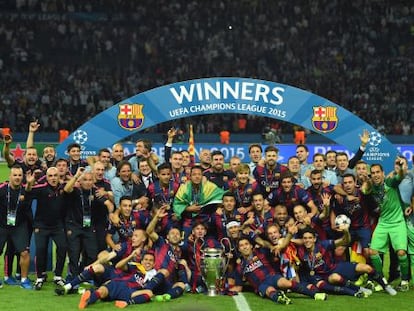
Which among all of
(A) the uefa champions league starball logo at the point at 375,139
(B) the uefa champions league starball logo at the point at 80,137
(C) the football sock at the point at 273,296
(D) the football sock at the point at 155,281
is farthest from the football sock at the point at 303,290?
(B) the uefa champions league starball logo at the point at 80,137

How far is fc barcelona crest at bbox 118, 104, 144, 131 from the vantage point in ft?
42.0

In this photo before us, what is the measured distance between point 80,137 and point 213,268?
3.64 meters

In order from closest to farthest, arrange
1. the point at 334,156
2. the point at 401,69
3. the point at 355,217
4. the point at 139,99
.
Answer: the point at 355,217 → the point at 334,156 → the point at 139,99 → the point at 401,69

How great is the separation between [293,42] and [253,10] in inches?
101

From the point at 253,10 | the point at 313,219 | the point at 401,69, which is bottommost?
the point at 313,219

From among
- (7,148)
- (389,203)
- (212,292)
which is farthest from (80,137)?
(389,203)

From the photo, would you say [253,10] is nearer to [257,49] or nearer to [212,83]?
[257,49]

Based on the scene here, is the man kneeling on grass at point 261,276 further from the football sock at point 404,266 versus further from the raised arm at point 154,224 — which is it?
the football sock at point 404,266

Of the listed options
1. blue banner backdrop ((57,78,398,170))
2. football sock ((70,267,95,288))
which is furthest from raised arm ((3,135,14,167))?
football sock ((70,267,95,288))

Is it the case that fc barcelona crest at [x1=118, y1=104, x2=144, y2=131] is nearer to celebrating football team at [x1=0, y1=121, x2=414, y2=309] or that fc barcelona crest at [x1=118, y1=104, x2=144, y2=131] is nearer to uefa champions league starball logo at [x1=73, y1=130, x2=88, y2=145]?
uefa champions league starball logo at [x1=73, y1=130, x2=88, y2=145]

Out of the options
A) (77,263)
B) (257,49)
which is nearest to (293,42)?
(257,49)

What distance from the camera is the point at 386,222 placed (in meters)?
10.6

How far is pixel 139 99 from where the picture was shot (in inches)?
505

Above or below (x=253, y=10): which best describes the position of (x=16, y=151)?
below
